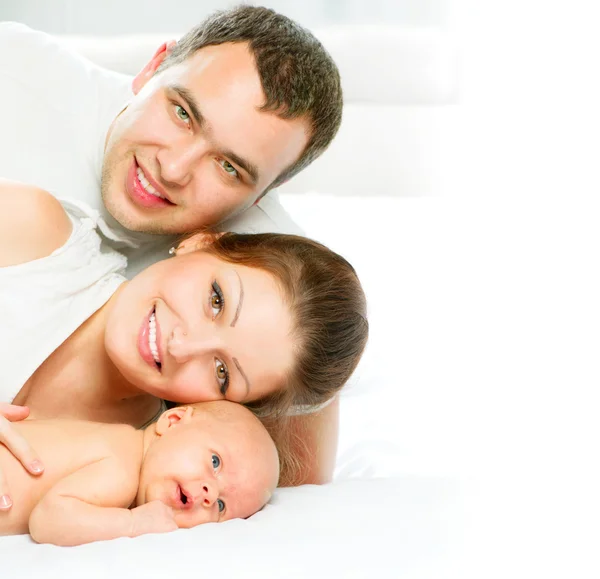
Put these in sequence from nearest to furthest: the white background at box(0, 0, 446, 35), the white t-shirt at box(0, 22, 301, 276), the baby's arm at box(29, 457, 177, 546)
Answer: the baby's arm at box(29, 457, 177, 546), the white t-shirt at box(0, 22, 301, 276), the white background at box(0, 0, 446, 35)

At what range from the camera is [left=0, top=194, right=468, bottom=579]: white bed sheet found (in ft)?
3.65

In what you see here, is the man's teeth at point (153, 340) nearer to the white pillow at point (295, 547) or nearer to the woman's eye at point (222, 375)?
the woman's eye at point (222, 375)

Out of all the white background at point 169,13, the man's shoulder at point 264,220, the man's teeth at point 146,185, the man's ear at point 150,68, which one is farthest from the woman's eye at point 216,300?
the white background at point 169,13

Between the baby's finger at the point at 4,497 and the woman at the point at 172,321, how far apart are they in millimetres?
280

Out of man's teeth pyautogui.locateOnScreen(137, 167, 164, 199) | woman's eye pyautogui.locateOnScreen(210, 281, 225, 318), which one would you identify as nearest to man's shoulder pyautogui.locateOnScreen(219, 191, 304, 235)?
man's teeth pyautogui.locateOnScreen(137, 167, 164, 199)

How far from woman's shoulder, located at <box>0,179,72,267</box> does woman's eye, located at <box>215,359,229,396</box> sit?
42cm

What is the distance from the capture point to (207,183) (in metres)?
1.78

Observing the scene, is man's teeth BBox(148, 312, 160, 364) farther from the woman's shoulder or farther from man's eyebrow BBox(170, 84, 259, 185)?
man's eyebrow BBox(170, 84, 259, 185)

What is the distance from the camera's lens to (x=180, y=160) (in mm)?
1734

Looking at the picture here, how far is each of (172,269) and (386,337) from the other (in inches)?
37.6

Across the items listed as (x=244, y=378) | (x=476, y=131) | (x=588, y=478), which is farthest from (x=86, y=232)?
(x=476, y=131)

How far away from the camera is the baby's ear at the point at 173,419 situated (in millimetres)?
1438

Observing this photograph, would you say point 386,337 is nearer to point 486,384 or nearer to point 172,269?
point 486,384

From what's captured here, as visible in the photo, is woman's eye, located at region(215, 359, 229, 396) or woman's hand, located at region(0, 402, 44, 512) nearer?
woman's hand, located at region(0, 402, 44, 512)
